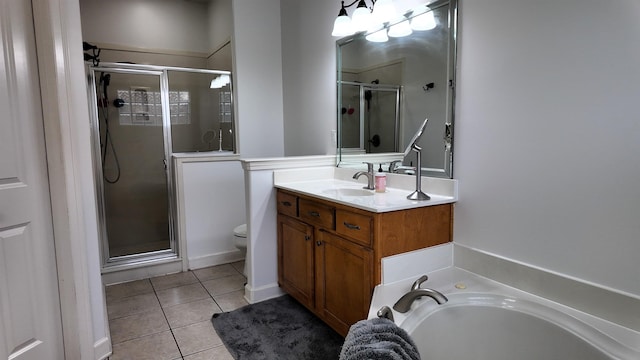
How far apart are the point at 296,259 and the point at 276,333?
0.47 metres

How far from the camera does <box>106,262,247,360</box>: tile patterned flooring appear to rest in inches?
78.6

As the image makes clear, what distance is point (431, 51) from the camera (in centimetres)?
193

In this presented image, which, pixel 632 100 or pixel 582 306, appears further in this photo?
pixel 582 306

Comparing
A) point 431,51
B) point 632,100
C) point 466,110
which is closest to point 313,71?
point 431,51

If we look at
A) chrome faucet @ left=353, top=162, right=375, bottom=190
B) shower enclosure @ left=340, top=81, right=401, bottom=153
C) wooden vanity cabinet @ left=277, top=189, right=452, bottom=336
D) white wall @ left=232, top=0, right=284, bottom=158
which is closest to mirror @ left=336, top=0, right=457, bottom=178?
shower enclosure @ left=340, top=81, right=401, bottom=153

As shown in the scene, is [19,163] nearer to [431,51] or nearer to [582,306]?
[431,51]

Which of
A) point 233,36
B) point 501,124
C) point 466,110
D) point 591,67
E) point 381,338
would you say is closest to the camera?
point 381,338

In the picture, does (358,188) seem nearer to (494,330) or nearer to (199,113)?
(494,330)

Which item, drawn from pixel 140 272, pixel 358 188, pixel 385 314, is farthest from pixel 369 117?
pixel 140 272

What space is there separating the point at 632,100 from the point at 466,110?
657mm

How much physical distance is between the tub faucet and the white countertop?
1.23 ft

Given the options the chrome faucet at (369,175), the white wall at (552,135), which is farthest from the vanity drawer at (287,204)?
the white wall at (552,135)

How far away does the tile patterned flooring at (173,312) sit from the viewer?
1996mm

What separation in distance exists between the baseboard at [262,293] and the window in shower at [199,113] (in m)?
1.47
